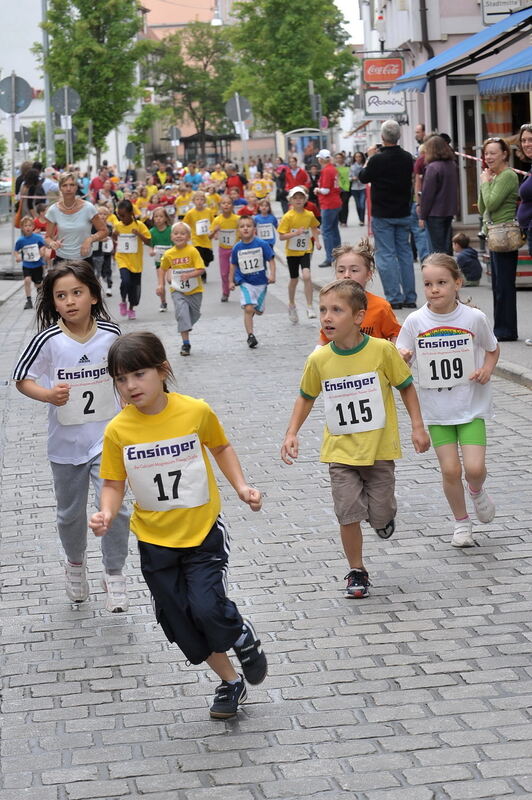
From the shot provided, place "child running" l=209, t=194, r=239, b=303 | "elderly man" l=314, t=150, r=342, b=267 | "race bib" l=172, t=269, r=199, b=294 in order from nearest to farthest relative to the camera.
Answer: "race bib" l=172, t=269, r=199, b=294
"child running" l=209, t=194, r=239, b=303
"elderly man" l=314, t=150, r=342, b=267

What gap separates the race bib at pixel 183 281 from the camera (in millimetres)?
15781

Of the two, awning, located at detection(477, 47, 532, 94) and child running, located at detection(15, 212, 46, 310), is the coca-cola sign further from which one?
awning, located at detection(477, 47, 532, 94)

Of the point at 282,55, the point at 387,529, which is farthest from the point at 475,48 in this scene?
the point at 282,55

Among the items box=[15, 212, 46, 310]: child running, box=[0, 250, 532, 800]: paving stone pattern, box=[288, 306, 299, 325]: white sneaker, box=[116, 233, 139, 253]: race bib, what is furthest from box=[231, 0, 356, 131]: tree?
box=[0, 250, 532, 800]: paving stone pattern

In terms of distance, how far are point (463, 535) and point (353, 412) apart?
3.75 ft

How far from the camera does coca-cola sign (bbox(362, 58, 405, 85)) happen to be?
29125 millimetres

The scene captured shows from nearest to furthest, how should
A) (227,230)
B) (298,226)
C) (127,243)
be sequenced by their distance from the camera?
1. (298,226)
2. (127,243)
3. (227,230)

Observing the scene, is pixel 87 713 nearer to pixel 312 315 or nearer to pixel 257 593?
pixel 257 593

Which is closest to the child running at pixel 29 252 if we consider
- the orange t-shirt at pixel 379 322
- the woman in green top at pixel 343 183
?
the orange t-shirt at pixel 379 322

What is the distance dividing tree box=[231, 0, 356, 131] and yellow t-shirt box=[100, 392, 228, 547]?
60968 mm

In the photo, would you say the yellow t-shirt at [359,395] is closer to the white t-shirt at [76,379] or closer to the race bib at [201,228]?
the white t-shirt at [76,379]

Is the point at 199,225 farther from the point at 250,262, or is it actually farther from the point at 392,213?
the point at 250,262

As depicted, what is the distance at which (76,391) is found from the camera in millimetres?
6258

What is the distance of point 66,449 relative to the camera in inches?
250
